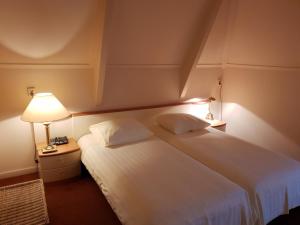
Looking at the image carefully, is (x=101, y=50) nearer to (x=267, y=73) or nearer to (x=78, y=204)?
(x=78, y=204)

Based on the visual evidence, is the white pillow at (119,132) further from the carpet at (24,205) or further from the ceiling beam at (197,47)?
the ceiling beam at (197,47)

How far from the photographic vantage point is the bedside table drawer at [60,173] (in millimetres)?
2562

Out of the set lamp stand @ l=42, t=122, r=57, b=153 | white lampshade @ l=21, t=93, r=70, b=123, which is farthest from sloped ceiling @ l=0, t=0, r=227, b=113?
lamp stand @ l=42, t=122, r=57, b=153

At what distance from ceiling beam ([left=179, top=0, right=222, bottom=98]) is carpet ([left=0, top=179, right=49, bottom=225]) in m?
2.30

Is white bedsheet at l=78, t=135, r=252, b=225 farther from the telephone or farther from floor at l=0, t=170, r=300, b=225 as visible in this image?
the telephone

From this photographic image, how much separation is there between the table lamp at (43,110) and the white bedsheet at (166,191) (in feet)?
2.08

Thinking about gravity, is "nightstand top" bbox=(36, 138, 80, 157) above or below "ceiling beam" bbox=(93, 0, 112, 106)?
below

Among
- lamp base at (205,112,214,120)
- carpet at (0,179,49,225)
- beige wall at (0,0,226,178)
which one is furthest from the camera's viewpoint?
lamp base at (205,112,214,120)

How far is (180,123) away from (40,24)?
1.89m

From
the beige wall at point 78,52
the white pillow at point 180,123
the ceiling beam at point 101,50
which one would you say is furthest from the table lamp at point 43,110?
the white pillow at point 180,123

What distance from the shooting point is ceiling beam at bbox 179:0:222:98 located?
111 inches

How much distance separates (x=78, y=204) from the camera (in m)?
2.33

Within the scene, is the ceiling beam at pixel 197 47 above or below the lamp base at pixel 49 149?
above

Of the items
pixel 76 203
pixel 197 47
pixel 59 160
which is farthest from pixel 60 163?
pixel 197 47
